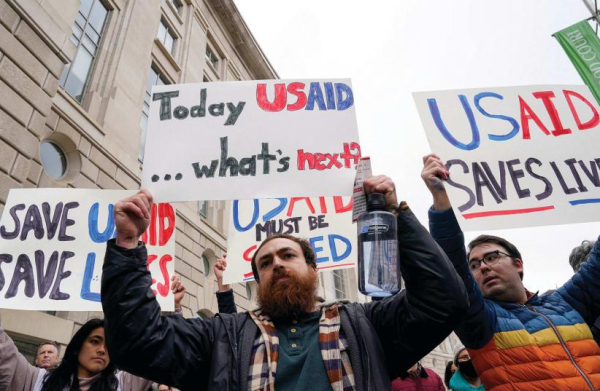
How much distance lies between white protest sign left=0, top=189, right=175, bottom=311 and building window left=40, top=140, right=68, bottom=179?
3.67 metres

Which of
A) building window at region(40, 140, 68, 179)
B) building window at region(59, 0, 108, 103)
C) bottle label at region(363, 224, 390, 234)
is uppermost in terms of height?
building window at region(59, 0, 108, 103)

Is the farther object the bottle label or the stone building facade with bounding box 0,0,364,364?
the stone building facade with bounding box 0,0,364,364

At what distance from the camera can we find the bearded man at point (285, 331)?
1.31 metres

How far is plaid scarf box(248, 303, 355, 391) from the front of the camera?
1.32 metres

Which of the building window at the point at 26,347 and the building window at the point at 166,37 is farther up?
the building window at the point at 166,37

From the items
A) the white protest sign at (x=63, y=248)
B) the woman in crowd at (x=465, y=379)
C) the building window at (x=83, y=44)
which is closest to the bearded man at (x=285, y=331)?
the white protest sign at (x=63, y=248)

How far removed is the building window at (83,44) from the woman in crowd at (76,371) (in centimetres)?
634

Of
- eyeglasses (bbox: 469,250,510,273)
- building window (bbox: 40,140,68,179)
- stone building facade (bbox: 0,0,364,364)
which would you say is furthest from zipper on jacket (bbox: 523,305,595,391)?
building window (bbox: 40,140,68,179)

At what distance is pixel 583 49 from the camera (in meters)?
5.86

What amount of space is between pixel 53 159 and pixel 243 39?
12.6m

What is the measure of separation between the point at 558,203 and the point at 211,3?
16.3 meters

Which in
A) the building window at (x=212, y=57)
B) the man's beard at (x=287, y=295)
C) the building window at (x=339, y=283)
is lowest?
the man's beard at (x=287, y=295)

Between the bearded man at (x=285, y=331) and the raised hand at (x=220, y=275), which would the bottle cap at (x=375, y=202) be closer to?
the bearded man at (x=285, y=331)

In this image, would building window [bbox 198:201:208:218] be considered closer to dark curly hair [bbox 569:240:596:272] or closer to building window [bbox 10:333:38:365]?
building window [bbox 10:333:38:365]
